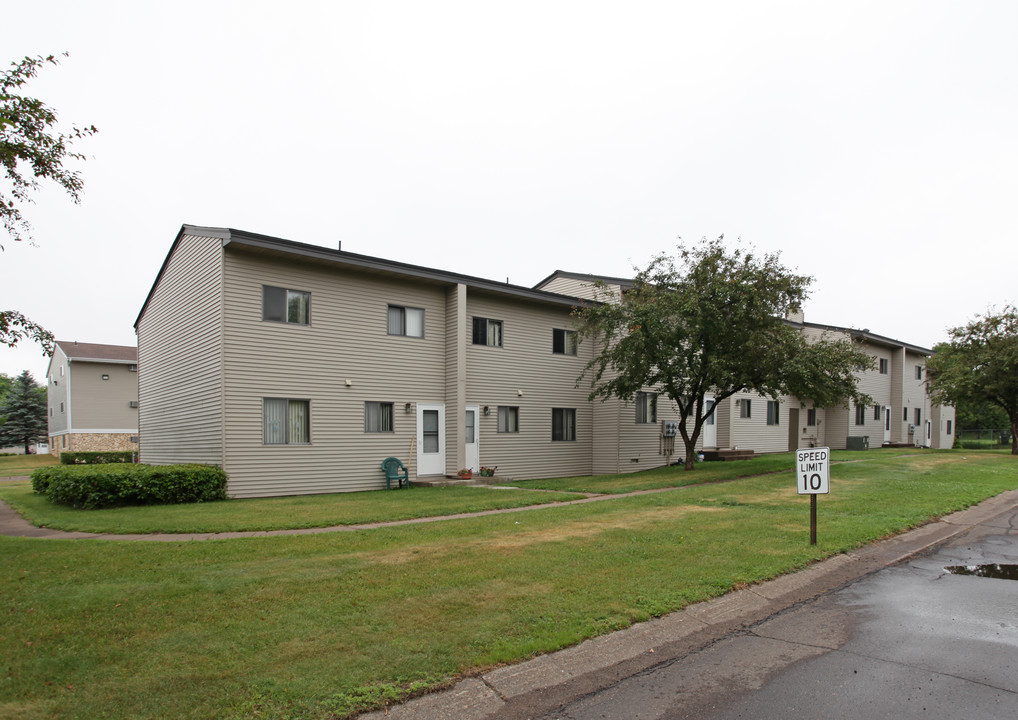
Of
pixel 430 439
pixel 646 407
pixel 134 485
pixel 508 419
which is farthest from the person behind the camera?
pixel 646 407

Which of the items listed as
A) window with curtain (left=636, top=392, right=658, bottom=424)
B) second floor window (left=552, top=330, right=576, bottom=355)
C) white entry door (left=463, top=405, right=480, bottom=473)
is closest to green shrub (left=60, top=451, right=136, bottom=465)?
white entry door (left=463, top=405, right=480, bottom=473)

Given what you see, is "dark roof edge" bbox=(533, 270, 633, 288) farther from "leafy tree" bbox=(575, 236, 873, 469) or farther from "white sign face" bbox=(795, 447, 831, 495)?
"white sign face" bbox=(795, 447, 831, 495)

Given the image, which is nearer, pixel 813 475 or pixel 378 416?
pixel 813 475

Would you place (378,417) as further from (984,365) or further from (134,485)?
(984,365)

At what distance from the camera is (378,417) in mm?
19438

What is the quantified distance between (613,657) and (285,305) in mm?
14954

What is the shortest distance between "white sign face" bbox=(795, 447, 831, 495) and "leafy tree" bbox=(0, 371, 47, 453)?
62.7 meters

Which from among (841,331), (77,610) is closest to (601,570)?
(77,610)

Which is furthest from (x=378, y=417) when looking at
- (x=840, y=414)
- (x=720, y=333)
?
(x=840, y=414)

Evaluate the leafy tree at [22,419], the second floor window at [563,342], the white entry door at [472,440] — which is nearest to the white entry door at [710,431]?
the second floor window at [563,342]

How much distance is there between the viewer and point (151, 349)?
2312 cm

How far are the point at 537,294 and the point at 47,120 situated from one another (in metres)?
16.1

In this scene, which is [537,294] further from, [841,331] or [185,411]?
[841,331]

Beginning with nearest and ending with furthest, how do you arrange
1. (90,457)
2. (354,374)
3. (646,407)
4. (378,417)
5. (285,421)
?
(285,421)
(354,374)
(378,417)
(646,407)
(90,457)
